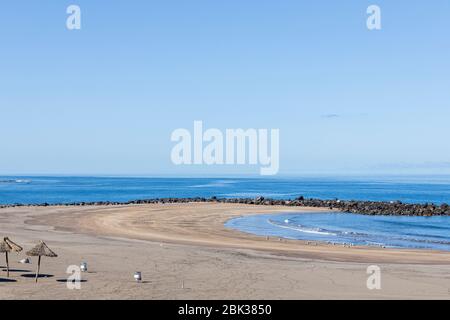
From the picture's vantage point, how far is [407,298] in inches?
990

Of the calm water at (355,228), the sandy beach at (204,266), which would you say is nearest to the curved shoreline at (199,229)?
the sandy beach at (204,266)

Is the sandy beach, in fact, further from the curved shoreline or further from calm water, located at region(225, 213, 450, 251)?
calm water, located at region(225, 213, 450, 251)

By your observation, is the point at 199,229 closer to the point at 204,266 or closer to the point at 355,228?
the point at 355,228

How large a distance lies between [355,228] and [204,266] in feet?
101

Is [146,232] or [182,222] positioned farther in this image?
[182,222]

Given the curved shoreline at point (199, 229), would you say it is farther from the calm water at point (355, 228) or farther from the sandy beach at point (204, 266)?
the calm water at point (355, 228)

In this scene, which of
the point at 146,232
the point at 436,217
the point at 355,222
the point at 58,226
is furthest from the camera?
the point at 436,217

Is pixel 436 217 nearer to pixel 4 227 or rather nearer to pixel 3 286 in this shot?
pixel 4 227

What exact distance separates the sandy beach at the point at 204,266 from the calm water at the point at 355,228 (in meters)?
4.43

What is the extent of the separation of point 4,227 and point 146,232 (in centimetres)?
1411

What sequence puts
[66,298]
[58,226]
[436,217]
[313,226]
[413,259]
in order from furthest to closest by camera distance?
[436,217] → [313,226] → [58,226] → [413,259] → [66,298]

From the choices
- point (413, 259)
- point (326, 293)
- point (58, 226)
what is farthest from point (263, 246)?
point (58, 226)
